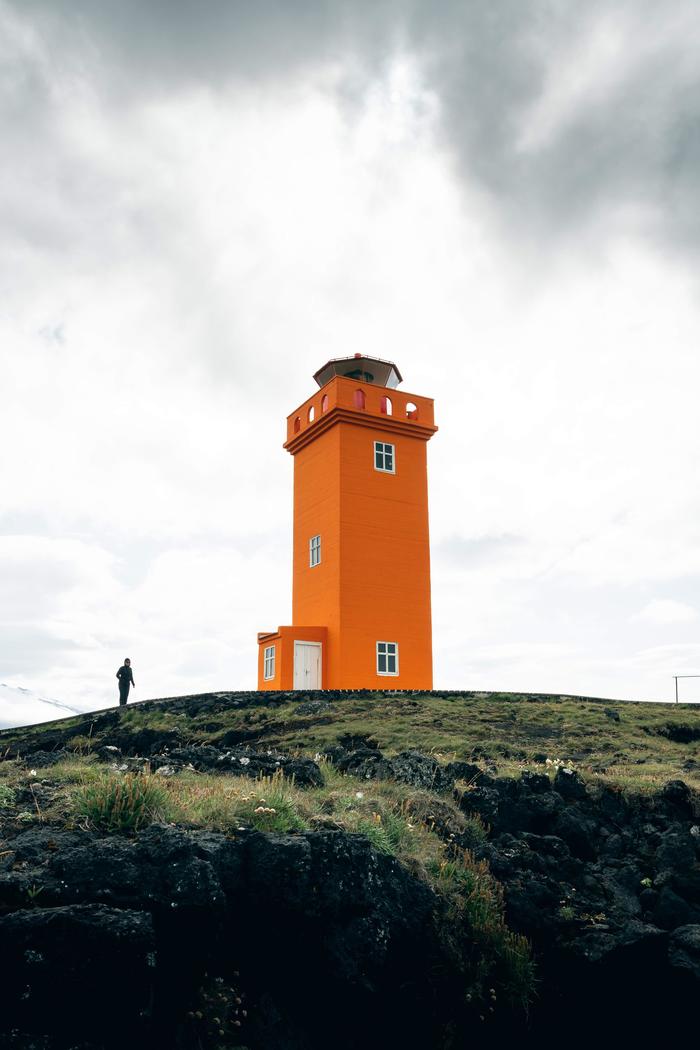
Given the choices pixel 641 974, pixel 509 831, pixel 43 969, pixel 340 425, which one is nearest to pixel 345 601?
pixel 340 425

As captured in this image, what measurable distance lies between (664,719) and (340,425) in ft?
48.1

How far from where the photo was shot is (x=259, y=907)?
32.1 feet

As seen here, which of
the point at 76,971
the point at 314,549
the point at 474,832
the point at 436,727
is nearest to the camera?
the point at 76,971

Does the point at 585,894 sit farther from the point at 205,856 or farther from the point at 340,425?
the point at 340,425

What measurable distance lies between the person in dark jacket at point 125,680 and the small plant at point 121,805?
58.5ft

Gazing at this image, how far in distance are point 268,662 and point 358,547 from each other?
205 inches

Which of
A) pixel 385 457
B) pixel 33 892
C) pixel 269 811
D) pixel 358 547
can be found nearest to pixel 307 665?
pixel 358 547

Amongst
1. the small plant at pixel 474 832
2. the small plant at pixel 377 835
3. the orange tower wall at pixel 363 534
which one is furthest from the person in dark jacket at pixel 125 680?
the small plant at pixel 377 835

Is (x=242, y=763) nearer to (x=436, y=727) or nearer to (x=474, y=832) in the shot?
(x=474, y=832)

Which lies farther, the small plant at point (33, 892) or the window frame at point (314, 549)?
the window frame at point (314, 549)

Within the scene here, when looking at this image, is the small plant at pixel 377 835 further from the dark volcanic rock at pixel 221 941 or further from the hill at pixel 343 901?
the dark volcanic rock at pixel 221 941

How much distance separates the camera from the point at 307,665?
3020cm

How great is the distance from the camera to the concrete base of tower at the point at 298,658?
2988 cm

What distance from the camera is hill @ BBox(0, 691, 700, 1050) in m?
8.59
